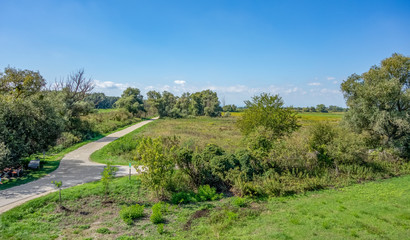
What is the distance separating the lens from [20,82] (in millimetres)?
19547

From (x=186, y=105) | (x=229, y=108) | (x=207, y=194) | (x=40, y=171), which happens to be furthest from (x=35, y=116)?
(x=229, y=108)

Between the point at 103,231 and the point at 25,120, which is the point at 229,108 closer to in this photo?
the point at 25,120

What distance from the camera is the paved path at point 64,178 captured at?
352 inches

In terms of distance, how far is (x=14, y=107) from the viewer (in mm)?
12547

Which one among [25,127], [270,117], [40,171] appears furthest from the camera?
[270,117]

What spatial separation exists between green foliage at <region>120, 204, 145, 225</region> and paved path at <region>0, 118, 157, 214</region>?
4242 mm

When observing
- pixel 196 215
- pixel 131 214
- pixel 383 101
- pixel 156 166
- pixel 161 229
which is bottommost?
pixel 196 215

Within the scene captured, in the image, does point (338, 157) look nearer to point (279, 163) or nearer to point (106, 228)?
point (279, 163)

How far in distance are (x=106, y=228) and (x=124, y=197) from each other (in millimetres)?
2465

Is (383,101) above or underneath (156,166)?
above

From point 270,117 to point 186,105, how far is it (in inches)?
2607

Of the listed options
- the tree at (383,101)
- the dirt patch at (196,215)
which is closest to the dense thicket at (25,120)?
the dirt patch at (196,215)

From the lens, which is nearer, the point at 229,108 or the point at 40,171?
the point at 40,171

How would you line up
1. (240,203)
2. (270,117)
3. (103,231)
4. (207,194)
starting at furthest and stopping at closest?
(270,117) < (207,194) < (240,203) < (103,231)
